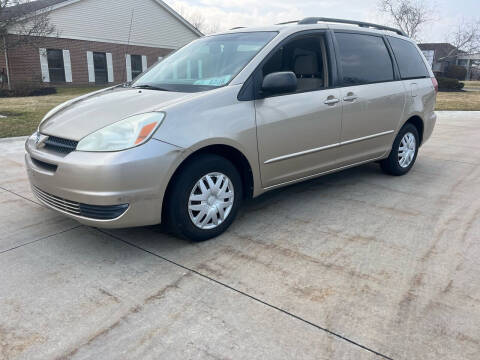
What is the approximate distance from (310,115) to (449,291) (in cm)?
191

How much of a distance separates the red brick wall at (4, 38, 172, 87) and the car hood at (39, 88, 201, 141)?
17.8 m

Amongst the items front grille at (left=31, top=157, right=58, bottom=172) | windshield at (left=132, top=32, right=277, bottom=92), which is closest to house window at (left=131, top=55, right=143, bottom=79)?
windshield at (left=132, top=32, right=277, bottom=92)

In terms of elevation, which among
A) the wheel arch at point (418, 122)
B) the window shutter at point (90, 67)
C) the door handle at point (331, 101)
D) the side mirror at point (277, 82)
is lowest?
the wheel arch at point (418, 122)

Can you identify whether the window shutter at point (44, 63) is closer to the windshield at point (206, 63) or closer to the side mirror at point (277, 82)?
the windshield at point (206, 63)

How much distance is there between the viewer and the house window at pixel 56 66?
23547 millimetres

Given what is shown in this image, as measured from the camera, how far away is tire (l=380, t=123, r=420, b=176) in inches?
203

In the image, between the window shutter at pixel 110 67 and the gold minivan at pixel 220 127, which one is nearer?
the gold minivan at pixel 220 127

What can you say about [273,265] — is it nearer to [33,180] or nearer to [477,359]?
[477,359]

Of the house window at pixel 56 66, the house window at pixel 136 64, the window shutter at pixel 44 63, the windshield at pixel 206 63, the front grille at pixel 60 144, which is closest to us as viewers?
the front grille at pixel 60 144

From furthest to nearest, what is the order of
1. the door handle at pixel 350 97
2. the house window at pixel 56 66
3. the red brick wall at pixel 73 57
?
the house window at pixel 56 66 < the red brick wall at pixel 73 57 < the door handle at pixel 350 97

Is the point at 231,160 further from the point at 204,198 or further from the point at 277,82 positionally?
the point at 277,82

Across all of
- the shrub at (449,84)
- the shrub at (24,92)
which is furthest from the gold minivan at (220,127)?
the shrub at (449,84)

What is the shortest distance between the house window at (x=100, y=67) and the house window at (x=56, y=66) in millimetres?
2170

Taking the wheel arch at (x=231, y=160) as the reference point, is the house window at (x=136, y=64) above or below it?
above
